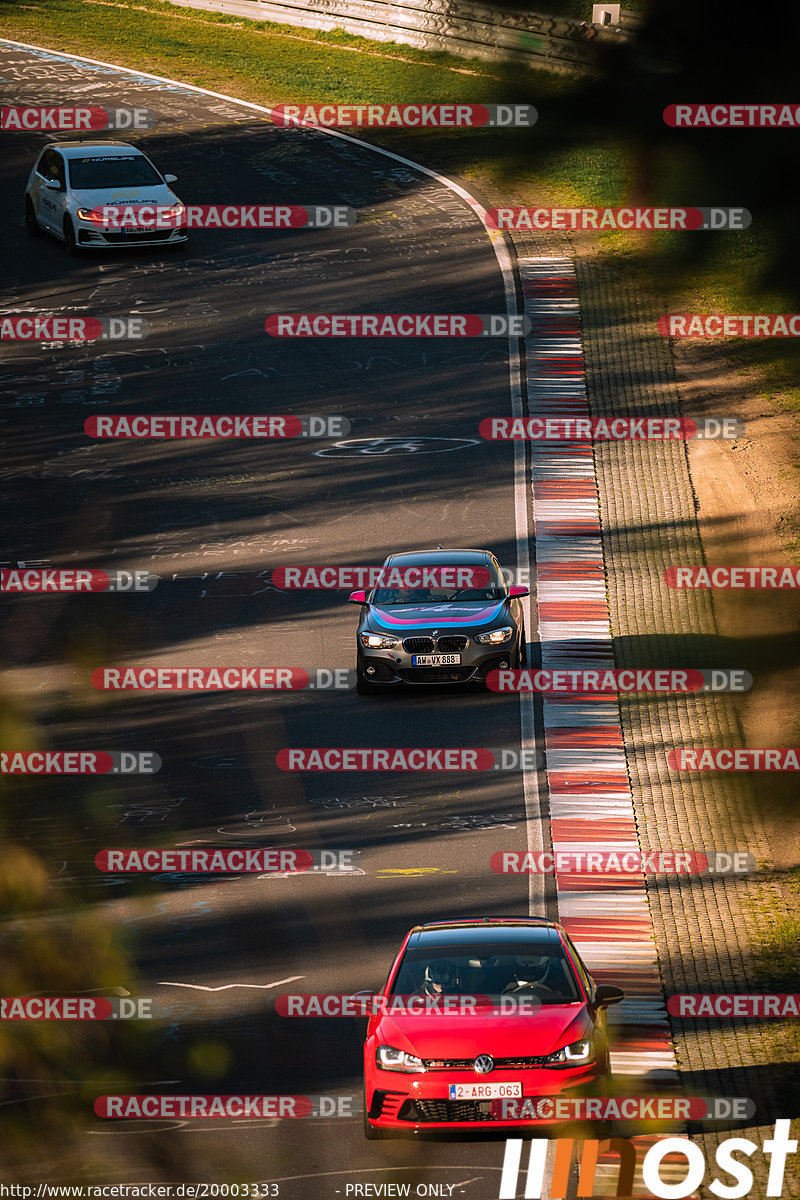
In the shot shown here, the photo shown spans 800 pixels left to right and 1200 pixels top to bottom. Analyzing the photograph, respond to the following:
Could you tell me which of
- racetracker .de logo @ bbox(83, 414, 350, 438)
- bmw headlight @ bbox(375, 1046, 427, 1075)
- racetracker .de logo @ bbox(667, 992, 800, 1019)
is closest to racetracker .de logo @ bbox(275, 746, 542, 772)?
racetracker .de logo @ bbox(667, 992, 800, 1019)

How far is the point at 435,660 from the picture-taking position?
2089 centimetres

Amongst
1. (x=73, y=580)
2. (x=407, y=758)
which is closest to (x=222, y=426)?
(x=73, y=580)

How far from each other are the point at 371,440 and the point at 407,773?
13.1 m

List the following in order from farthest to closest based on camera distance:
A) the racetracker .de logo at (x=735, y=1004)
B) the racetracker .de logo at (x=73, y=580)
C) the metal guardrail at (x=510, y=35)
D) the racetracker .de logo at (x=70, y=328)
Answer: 1. the racetracker .de logo at (x=70, y=328)
2. the racetracker .de logo at (x=73, y=580)
3. the racetracker .de logo at (x=735, y=1004)
4. the metal guardrail at (x=510, y=35)

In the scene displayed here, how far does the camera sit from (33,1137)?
2.62m

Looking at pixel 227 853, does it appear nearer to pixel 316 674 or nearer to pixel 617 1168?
pixel 316 674

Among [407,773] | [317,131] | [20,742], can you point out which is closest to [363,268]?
[317,131]

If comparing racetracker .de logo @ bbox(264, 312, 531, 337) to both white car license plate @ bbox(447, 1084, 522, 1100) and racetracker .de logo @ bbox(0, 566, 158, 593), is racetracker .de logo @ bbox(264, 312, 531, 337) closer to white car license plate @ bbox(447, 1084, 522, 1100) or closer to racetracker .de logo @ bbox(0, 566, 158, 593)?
racetracker .de logo @ bbox(0, 566, 158, 593)

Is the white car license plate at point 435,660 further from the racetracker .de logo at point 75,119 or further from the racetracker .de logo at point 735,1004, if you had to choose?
the racetracker .de logo at point 75,119

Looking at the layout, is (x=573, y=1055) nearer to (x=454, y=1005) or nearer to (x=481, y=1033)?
(x=481, y=1033)

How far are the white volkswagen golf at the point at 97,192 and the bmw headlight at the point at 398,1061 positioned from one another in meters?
27.6

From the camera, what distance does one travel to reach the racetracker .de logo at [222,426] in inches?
1241

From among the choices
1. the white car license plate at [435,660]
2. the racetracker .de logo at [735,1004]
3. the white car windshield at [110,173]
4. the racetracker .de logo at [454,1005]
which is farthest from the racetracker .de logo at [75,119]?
the racetracker .de logo at [454,1005]

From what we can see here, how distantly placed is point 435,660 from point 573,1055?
10.6 meters
